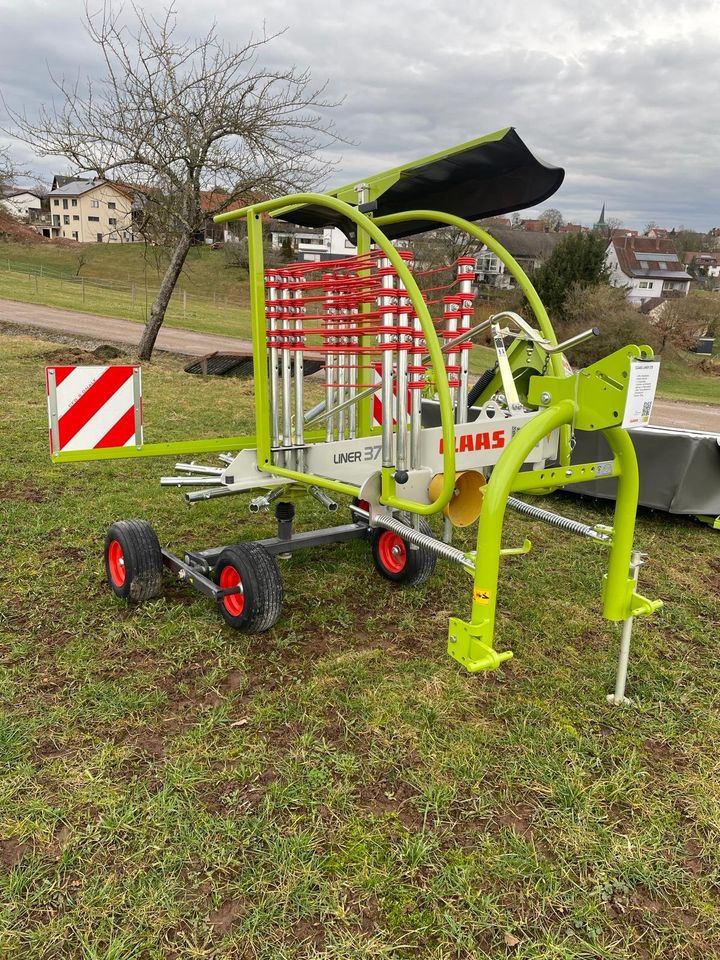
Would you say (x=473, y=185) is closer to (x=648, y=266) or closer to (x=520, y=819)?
(x=520, y=819)

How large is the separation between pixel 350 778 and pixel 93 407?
2.38 metres

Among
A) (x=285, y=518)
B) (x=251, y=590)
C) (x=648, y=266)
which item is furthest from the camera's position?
(x=648, y=266)

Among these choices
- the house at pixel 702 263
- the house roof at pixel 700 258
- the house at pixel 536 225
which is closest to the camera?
the house at pixel 536 225

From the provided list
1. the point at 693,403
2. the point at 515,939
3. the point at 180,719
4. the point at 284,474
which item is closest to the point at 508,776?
the point at 515,939

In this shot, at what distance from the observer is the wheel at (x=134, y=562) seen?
400cm

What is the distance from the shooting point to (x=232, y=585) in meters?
3.93

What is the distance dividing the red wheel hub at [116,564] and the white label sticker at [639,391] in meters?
3.04

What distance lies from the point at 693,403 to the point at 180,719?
17.8 m

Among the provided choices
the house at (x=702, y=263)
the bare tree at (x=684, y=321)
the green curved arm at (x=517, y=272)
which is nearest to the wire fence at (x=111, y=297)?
the bare tree at (x=684, y=321)

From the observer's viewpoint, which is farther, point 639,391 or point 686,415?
point 686,415

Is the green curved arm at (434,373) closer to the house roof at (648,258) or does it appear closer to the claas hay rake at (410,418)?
the claas hay rake at (410,418)

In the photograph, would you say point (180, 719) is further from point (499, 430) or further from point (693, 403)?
point (693, 403)

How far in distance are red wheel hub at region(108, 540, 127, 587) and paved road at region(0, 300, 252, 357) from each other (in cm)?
1255

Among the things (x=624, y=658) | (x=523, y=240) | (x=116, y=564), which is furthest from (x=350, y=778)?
(x=523, y=240)
